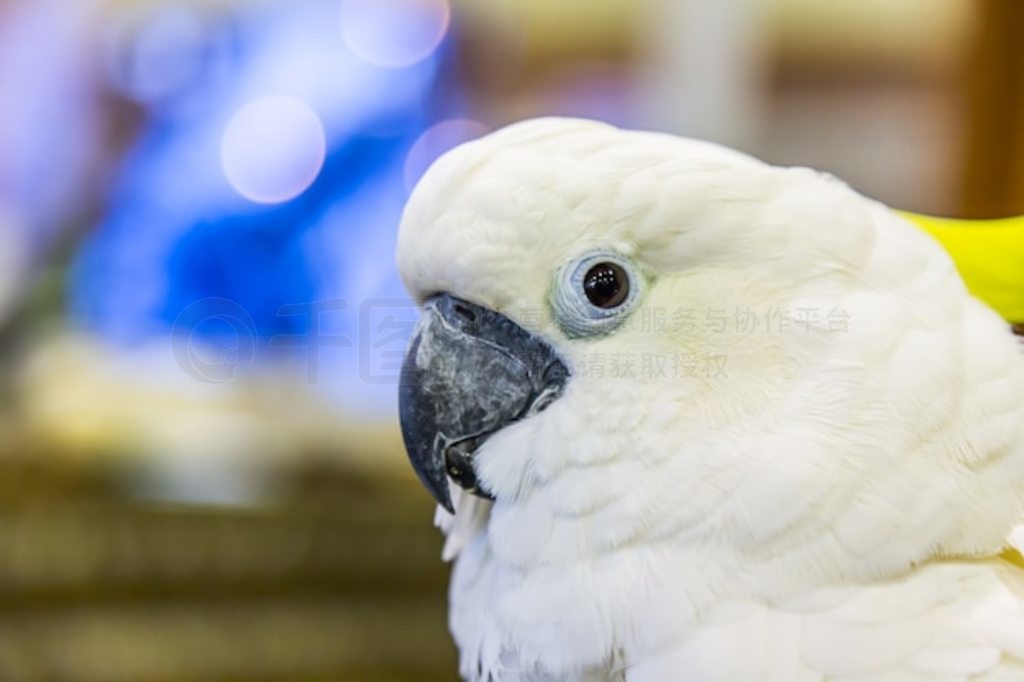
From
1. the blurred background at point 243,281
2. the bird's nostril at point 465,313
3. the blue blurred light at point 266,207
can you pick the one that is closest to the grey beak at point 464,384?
the bird's nostril at point 465,313

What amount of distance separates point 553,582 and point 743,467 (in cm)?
17

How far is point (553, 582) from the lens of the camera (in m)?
0.84

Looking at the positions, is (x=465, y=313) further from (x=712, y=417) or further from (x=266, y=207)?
(x=266, y=207)

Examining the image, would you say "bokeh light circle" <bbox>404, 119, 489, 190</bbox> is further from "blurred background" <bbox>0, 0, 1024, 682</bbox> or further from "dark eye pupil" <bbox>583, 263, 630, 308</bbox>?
"dark eye pupil" <bbox>583, 263, 630, 308</bbox>

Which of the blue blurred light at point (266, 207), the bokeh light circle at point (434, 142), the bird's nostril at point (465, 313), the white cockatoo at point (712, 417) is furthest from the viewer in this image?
the bokeh light circle at point (434, 142)

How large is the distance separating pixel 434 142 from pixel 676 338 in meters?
1.79

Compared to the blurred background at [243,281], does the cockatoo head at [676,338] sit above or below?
above

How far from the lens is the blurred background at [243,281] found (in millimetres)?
2076

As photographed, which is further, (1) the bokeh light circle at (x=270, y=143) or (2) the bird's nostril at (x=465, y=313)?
(1) the bokeh light circle at (x=270, y=143)

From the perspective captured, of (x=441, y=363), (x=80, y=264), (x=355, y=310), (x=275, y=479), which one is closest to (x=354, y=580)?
(x=275, y=479)

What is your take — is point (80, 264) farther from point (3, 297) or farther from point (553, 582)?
point (553, 582)

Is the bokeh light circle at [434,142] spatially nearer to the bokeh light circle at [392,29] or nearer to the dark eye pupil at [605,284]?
the bokeh light circle at [392,29]

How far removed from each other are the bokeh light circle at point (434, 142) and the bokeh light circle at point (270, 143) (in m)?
0.20

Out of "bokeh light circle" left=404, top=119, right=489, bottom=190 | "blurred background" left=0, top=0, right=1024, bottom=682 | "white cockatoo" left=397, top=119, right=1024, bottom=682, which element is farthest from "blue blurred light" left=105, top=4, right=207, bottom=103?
"white cockatoo" left=397, top=119, right=1024, bottom=682
